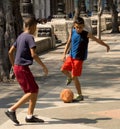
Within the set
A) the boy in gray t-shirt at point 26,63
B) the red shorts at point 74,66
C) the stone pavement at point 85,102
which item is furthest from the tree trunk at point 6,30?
the boy in gray t-shirt at point 26,63

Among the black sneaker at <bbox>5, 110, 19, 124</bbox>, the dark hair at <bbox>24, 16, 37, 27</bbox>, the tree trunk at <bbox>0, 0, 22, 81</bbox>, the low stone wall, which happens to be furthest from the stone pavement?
the low stone wall

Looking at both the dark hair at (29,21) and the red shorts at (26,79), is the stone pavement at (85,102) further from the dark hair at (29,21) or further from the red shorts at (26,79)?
the dark hair at (29,21)

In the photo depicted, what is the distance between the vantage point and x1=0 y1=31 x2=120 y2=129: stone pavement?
7.59 m

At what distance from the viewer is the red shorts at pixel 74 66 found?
9468 mm

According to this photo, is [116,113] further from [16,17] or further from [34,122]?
[16,17]

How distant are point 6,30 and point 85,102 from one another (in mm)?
3772

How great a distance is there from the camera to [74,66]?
31.2 ft

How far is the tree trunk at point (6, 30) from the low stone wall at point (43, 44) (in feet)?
24.1

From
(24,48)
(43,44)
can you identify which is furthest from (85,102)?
(43,44)

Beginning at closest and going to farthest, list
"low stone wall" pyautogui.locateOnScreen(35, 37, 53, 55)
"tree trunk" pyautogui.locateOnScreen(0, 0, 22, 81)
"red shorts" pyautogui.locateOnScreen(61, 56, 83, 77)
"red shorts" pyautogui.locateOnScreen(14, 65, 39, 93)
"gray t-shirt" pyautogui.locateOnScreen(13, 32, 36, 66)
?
"gray t-shirt" pyautogui.locateOnScreen(13, 32, 36, 66), "red shorts" pyautogui.locateOnScreen(14, 65, 39, 93), "red shorts" pyautogui.locateOnScreen(61, 56, 83, 77), "tree trunk" pyautogui.locateOnScreen(0, 0, 22, 81), "low stone wall" pyautogui.locateOnScreen(35, 37, 53, 55)

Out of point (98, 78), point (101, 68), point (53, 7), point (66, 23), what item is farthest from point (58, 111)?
point (53, 7)

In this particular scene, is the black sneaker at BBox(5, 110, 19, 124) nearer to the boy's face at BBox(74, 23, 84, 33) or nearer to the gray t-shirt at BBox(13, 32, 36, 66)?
the gray t-shirt at BBox(13, 32, 36, 66)

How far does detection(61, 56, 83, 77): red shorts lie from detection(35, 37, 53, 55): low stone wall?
1027 cm

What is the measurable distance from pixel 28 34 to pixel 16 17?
5.23 metres
